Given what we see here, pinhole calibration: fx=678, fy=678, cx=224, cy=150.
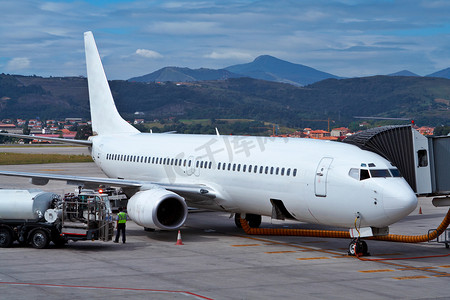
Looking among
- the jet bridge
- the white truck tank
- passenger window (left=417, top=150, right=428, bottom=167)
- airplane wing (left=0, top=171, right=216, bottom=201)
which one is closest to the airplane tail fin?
airplane wing (left=0, top=171, right=216, bottom=201)

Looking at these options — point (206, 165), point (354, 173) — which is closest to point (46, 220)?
point (206, 165)

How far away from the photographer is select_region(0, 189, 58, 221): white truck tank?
26.2 metres

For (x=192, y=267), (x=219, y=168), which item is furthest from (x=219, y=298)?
(x=219, y=168)

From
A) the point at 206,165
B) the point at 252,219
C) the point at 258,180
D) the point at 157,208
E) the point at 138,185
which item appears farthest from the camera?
the point at 252,219

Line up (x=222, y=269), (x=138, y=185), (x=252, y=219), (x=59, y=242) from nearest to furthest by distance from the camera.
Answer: (x=222, y=269) < (x=59, y=242) < (x=138, y=185) < (x=252, y=219)

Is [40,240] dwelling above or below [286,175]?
below

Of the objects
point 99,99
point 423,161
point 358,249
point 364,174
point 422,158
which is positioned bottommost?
point 358,249

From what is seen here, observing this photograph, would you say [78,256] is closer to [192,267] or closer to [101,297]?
[192,267]

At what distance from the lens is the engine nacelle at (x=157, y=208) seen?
27.9m

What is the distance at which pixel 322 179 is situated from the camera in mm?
25297

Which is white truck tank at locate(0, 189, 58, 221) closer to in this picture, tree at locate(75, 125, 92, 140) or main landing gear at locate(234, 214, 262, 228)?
main landing gear at locate(234, 214, 262, 228)

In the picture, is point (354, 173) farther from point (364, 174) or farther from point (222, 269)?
point (222, 269)

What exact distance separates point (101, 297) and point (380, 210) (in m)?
10.6

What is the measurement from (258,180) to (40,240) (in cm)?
892
